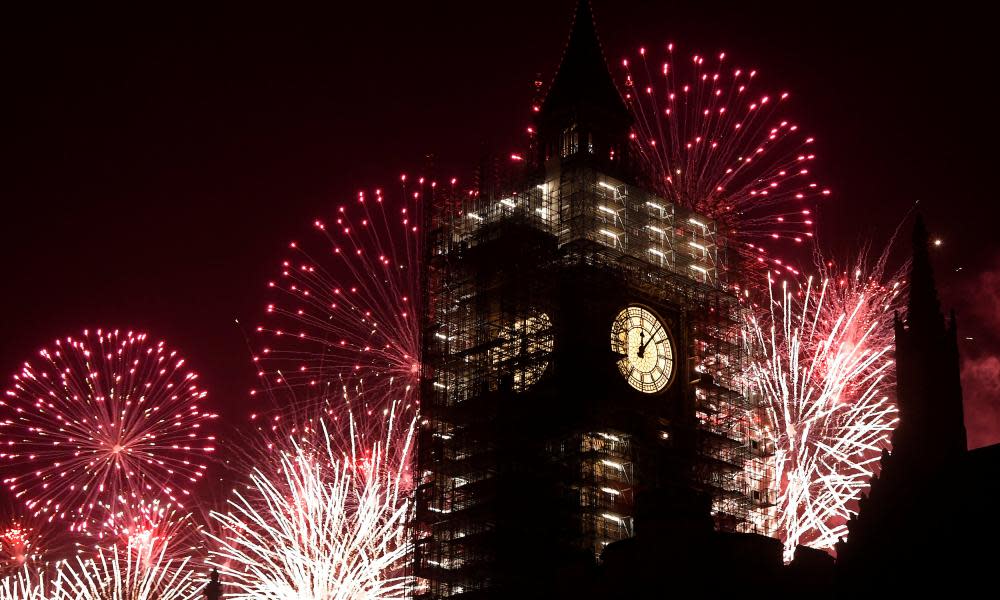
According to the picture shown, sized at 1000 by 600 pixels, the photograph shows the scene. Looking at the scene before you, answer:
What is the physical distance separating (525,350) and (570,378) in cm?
261

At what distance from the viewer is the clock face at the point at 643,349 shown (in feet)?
207

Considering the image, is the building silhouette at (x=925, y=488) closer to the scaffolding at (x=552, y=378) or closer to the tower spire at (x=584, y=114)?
the scaffolding at (x=552, y=378)

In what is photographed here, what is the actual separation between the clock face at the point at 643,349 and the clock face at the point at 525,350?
3193 millimetres

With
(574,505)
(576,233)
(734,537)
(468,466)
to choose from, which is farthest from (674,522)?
(576,233)

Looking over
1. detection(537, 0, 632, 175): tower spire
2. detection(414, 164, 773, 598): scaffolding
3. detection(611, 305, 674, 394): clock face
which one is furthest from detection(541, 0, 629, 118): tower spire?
detection(611, 305, 674, 394): clock face

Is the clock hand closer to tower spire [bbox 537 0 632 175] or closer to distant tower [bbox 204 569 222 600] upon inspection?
tower spire [bbox 537 0 632 175]

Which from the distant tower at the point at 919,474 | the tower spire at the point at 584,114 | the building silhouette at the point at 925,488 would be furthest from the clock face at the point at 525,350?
the distant tower at the point at 919,474

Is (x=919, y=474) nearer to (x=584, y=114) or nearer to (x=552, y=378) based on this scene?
(x=552, y=378)

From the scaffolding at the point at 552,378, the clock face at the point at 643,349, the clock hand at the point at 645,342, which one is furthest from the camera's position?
the clock hand at the point at 645,342

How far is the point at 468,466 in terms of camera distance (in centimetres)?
6231

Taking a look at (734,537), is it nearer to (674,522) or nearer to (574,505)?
(674,522)

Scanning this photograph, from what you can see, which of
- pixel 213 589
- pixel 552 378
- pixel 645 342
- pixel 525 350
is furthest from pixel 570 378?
pixel 213 589

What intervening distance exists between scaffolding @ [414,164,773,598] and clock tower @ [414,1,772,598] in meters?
0.10

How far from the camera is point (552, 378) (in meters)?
61.6
